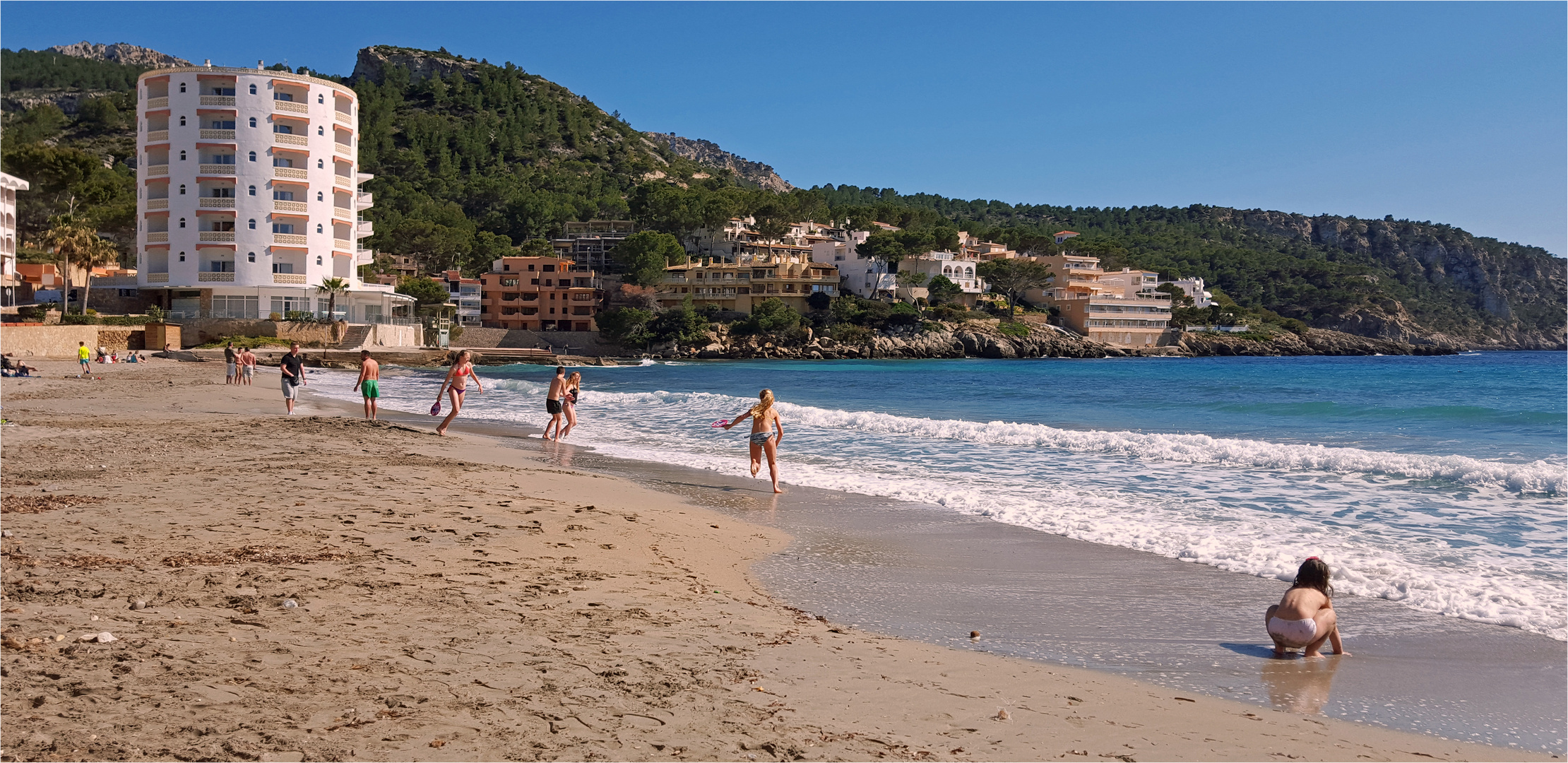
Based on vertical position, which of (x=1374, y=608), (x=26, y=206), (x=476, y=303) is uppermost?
(x=26, y=206)

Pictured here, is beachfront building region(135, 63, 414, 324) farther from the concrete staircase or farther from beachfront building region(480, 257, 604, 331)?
beachfront building region(480, 257, 604, 331)

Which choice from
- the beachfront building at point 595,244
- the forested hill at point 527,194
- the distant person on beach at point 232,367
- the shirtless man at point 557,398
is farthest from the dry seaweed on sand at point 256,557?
the beachfront building at point 595,244

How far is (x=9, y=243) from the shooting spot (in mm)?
71062

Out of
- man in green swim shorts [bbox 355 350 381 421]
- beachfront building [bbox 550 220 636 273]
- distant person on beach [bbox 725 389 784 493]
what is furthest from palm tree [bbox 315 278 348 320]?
distant person on beach [bbox 725 389 784 493]

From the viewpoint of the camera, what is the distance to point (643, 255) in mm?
100688

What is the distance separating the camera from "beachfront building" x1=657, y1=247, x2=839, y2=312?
10369 centimetres

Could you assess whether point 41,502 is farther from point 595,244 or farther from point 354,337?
point 595,244

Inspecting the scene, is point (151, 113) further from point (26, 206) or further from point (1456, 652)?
point (1456, 652)

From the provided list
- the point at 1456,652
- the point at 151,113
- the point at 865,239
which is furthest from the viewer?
the point at 865,239

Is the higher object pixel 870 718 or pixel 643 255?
pixel 643 255

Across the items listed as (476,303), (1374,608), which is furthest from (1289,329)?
(1374,608)

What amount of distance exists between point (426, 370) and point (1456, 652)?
166ft

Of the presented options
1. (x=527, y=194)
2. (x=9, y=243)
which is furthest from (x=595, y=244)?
(x=9, y=243)

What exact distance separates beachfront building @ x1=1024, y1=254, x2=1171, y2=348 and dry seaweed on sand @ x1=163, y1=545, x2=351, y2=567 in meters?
114
